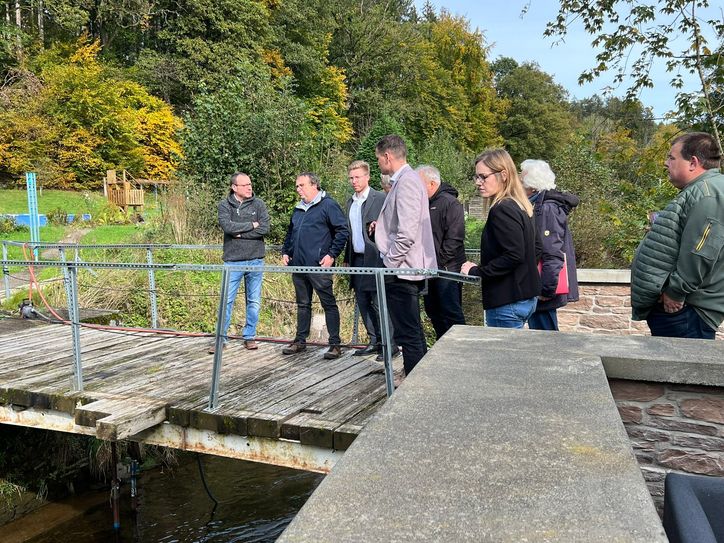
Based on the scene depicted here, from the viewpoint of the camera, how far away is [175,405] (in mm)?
4602

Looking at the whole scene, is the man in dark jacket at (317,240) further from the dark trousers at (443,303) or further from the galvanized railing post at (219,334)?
the galvanized railing post at (219,334)

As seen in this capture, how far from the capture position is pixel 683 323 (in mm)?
3652

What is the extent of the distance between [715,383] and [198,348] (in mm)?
5104

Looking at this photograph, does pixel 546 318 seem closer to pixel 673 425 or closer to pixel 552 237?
pixel 552 237

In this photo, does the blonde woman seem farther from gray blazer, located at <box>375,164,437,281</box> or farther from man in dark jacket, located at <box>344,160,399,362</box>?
man in dark jacket, located at <box>344,160,399,362</box>

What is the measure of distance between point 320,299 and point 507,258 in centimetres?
239

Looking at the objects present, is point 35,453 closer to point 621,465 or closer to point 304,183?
point 304,183

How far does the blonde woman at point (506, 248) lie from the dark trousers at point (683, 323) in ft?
2.35

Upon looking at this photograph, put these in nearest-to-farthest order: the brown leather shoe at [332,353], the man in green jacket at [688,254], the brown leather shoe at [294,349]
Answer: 1. the man in green jacket at [688,254]
2. the brown leather shoe at [332,353]
3. the brown leather shoe at [294,349]

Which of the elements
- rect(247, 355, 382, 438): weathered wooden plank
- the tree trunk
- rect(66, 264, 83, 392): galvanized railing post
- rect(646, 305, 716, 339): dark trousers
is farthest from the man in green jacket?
the tree trunk

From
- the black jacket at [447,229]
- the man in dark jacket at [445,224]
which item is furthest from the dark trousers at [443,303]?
the black jacket at [447,229]

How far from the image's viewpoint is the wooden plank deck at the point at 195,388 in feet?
14.0

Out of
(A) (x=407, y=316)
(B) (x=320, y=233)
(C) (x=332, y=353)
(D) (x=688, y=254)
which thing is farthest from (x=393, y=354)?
(D) (x=688, y=254)

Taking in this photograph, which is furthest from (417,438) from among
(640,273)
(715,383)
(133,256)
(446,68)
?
(446,68)
